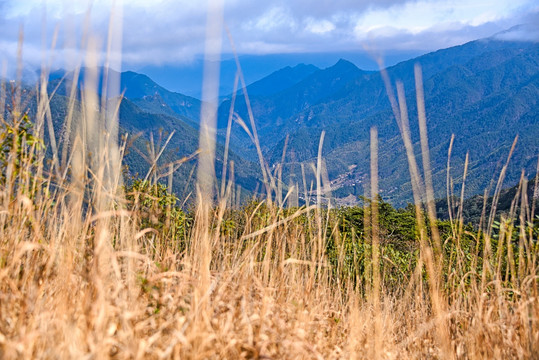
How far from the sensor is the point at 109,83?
8.34 ft

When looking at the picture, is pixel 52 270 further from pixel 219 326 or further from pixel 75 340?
pixel 219 326

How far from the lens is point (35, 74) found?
258 cm

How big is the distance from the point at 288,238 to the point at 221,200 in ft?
2.87

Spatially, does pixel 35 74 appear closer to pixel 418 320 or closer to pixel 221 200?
pixel 221 200

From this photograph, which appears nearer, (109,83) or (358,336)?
(358,336)

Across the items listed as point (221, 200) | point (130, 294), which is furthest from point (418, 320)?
point (130, 294)

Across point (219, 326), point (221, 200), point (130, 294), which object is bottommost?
point (219, 326)

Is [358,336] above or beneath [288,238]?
beneath

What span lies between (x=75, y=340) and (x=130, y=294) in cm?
31

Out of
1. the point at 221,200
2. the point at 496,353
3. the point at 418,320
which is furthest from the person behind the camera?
the point at 418,320

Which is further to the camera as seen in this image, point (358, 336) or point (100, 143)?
point (100, 143)

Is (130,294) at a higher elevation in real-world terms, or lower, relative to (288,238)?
lower

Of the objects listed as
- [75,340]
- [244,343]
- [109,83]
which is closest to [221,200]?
[109,83]

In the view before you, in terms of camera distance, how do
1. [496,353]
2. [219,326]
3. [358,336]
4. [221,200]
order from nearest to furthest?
[219,326] → [496,353] → [358,336] → [221,200]
